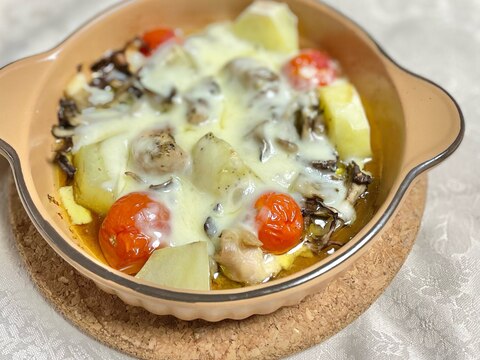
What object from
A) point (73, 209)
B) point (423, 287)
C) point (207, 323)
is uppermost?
point (73, 209)

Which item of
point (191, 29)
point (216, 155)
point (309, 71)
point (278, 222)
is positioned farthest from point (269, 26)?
point (278, 222)

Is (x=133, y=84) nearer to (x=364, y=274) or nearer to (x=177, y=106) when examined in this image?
(x=177, y=106)

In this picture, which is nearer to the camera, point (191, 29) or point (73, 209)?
point (73, 209)

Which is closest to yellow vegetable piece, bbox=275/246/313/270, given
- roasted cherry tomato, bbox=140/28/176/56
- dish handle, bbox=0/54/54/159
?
dish handle, bbox=0/54/54/159

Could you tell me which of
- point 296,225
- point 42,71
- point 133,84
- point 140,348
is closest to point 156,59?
point 133,84

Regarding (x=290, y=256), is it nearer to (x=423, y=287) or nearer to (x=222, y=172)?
(x=222, y=172)

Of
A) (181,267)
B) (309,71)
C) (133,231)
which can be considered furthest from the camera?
(309,71)

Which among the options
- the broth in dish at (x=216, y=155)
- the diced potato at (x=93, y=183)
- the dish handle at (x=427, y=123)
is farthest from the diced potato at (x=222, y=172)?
the dish handle at (x=427, y=123)
